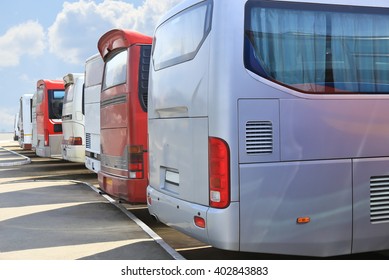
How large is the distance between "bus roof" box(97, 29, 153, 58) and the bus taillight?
1677 millimetres

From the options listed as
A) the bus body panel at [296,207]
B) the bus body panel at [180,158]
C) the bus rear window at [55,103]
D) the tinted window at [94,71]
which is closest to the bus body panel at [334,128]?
the bus body panel at [296,207]

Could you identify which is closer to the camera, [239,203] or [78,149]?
[239,203]

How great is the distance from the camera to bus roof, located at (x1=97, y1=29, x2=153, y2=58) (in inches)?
336

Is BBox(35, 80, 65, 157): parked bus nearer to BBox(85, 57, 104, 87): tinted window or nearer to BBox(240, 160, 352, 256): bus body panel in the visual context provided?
BBox(85, 57, 104, 87): tinted window

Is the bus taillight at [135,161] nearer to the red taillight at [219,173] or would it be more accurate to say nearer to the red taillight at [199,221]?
the red taillight at [199,221]

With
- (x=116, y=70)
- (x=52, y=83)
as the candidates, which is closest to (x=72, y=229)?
(x=116, y=70)

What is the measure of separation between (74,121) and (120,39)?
6.71 m

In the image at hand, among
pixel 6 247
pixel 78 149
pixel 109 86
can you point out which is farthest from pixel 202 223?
pixel 78 149

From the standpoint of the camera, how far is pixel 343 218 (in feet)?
17.0

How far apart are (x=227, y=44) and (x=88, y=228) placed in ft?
13.5

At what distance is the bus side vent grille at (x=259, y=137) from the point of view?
192 inches

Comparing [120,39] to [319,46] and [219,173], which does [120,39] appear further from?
[219,173]
